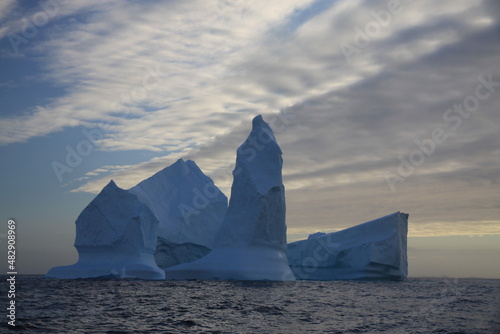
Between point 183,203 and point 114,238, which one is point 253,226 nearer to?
A: point 114,238

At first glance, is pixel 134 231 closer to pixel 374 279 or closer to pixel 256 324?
pixel 374 279

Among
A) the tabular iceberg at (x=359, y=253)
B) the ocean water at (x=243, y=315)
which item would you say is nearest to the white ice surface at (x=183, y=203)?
the tabular iceberg at (x=359, y=253)

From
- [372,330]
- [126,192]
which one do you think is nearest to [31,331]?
[372,330]

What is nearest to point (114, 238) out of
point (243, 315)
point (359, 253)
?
point (359, 253)

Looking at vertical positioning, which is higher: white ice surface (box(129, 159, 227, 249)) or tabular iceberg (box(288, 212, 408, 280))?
white ice surface (box(129, 159, 227, 249))

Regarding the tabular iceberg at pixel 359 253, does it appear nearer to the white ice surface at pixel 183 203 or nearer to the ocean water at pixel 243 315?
the white ice surface at pixel 183 203

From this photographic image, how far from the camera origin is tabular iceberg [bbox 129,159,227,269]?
3647cm

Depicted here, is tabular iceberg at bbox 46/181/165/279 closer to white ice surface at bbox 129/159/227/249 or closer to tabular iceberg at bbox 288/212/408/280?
white ice surface at bbox 129/159/227/249

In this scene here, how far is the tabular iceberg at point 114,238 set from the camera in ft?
102

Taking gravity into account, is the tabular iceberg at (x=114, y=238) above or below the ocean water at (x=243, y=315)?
above

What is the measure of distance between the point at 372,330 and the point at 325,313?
10.6 feet

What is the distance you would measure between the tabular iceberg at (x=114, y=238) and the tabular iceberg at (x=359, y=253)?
36.0ft

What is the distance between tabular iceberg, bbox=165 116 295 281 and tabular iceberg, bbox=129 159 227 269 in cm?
717

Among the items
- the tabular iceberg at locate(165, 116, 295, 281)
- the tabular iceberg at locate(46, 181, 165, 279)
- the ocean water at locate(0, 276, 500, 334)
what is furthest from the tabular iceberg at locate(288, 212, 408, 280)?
the ocean water at locate(0, 276, 500, 334)
